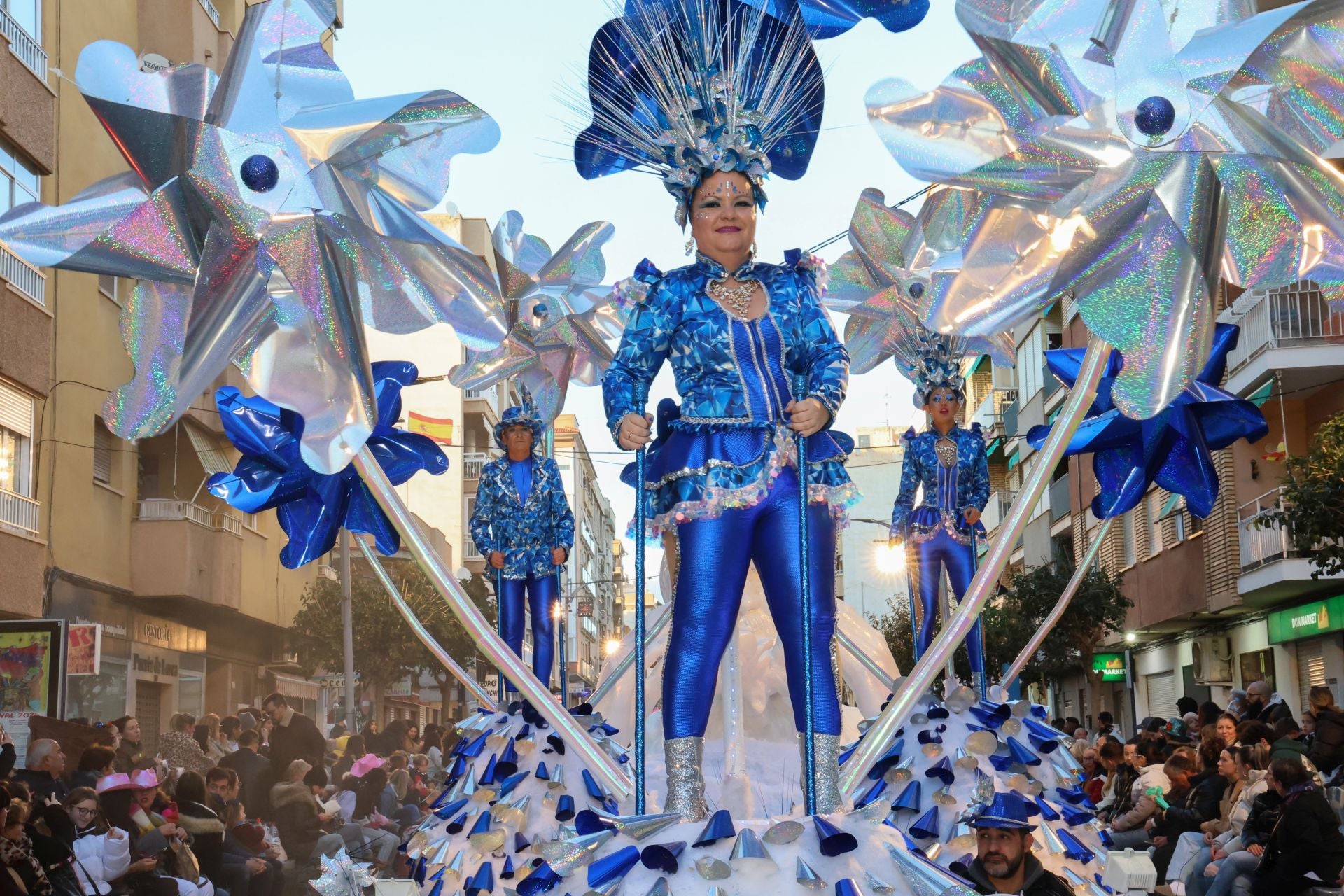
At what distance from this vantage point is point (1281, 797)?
8.43m

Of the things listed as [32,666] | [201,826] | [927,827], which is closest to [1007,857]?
[927,827]

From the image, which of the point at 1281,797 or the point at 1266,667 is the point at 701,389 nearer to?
the point at 1281,797

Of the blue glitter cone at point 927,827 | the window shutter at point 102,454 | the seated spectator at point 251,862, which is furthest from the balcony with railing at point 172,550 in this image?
the blue glitter cone at point 927,827

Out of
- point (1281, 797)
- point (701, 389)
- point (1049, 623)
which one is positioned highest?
point (701, 389)

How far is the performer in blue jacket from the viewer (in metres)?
7.95

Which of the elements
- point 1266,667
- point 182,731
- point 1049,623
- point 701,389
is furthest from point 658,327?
point 1266,667

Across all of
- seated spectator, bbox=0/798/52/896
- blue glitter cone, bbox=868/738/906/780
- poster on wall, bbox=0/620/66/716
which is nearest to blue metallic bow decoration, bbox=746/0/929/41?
blue glitter cone, bbox=868/738/906/780

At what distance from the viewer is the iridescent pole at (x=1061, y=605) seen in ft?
17.9

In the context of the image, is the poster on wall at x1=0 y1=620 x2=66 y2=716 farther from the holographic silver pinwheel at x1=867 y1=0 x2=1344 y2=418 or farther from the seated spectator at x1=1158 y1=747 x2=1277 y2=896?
the holographic silver pinwheel at x1=867 y1=0 x2=1344 y2=418

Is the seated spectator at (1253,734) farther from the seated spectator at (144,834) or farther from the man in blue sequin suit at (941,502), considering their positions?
the seated spectator at (144,834)

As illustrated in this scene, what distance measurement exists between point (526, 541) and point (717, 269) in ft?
12.3

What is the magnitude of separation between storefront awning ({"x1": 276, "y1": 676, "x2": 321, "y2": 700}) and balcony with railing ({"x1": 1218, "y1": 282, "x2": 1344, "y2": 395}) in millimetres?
20329

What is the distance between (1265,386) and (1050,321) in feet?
48.2

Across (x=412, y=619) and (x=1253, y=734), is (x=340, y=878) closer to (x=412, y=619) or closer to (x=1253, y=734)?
(x=412, y=619)
